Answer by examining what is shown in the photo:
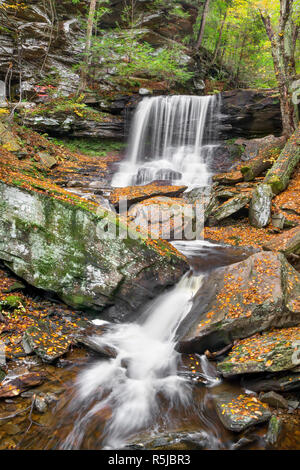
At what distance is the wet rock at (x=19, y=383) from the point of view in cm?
352

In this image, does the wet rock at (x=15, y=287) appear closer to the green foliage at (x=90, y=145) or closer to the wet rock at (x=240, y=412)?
the wet rock at (x=240, y=412)

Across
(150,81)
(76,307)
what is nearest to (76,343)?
(76,307)

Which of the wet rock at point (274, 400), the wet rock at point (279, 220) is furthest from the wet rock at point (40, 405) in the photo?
the wet rock at point (279, 220)

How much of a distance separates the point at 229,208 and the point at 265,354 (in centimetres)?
600

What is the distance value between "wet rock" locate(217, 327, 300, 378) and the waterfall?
9.86 m

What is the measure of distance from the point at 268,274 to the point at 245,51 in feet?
66.1

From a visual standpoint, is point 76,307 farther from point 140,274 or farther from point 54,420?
point 54,420

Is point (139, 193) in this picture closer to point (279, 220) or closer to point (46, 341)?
point (279, 220)

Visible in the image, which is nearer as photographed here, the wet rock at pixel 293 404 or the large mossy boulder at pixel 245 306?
the wet rock at pixel 293 404

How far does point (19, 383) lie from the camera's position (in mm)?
3678

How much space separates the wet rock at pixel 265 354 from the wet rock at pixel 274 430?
615mm

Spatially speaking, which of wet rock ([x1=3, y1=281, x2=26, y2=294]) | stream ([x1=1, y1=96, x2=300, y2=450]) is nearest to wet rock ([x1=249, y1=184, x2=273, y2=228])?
stream ([x1=1, y1=96, x2=300, y2=450])

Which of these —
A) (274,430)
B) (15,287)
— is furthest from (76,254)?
(274,430)

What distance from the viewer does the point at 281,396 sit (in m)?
3.56
